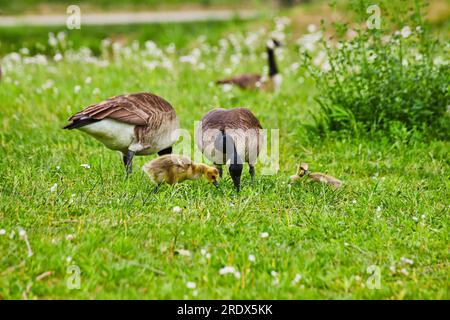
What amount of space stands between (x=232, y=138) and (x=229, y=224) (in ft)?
2.91

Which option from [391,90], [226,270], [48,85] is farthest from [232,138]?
[48,85]

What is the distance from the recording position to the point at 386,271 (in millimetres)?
5324

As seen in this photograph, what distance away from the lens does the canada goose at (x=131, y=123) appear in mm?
6699

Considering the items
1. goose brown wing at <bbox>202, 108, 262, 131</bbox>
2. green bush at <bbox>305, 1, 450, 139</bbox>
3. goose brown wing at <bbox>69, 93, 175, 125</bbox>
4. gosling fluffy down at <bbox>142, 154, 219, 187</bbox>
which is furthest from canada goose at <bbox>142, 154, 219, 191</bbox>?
green bush at <bbox>305, 1, 450, 139</bbox>

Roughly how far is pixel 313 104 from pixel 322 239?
503cm

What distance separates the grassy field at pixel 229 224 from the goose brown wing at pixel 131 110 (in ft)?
2.06

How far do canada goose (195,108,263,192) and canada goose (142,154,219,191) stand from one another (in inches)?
5.6

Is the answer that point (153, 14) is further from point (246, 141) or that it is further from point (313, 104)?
point (246, 141)

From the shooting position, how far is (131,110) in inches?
276

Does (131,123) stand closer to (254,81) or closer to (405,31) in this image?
(405,31)

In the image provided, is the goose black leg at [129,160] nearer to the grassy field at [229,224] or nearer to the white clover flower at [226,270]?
the grassy field at [229,224]

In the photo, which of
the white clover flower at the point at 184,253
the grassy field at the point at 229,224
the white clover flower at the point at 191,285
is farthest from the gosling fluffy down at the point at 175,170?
the white clover flower at the point at 191,285
